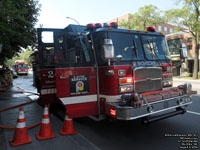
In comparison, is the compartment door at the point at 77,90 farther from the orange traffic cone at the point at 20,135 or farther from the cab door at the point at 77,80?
the orange traffic cone at the point at 20,135

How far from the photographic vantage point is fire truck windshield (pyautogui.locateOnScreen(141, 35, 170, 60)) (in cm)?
488

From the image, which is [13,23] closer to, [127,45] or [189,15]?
[127,45]

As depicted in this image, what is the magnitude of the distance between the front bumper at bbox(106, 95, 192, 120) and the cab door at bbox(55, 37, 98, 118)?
0.61 meters

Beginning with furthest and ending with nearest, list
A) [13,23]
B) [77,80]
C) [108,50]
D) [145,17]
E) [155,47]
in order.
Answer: [145,17] < [13,23] < [155,47] < [77,80] < [108,50]

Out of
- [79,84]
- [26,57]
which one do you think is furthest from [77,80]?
[26,57]

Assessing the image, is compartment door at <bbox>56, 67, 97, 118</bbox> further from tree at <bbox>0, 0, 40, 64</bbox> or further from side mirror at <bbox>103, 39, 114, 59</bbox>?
tree at <bbox>0, 0, 40, 64</bbox>

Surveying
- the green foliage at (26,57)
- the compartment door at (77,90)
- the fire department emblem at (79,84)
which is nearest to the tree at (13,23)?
the green foliage at (26,57)

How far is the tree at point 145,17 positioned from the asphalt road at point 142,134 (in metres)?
27.1

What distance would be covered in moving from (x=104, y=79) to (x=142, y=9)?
3007 cm

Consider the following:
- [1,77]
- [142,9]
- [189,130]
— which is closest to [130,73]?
[189,130]

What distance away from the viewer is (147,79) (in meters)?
4.60

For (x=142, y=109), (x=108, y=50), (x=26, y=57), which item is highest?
(x=26, y=57)

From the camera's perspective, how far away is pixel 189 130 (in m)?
4.69

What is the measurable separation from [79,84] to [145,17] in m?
30.3
